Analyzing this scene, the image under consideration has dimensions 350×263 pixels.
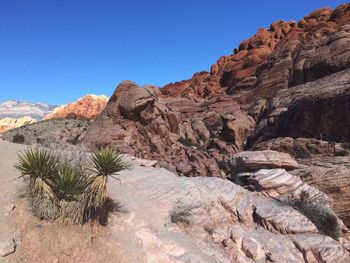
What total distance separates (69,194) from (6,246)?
2.21m

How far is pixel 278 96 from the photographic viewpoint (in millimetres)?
47000

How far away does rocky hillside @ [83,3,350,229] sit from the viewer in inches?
1051

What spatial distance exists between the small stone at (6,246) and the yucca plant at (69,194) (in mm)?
1497

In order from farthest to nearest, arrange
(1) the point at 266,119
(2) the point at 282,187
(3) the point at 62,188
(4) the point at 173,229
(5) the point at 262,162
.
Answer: (1) the point at 266,119
(5) the point at 262,162
(2) the point at 282,187
(4) the point at 173,229
(3) the point at 62,188

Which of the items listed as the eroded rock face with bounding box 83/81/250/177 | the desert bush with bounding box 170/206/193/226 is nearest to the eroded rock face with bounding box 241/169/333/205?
the desert bush with bounding box 170/206/193/226

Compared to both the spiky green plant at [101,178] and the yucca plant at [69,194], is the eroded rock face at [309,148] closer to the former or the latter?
the spiky green plant at [101,178]

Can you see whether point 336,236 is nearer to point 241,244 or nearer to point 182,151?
point 241,244

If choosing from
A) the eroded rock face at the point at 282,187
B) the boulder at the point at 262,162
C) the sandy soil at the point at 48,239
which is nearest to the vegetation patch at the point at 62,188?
the sandy soil at the point at 48,239

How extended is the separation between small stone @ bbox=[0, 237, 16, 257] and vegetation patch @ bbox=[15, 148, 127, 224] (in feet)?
3.92

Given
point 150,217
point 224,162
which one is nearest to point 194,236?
point 150,217

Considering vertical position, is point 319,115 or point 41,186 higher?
point 319,115

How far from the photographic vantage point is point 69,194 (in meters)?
9.73

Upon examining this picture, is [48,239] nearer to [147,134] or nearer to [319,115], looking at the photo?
[147,134]

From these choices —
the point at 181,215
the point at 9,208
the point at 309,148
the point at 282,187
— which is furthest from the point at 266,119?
the point at 9,208
